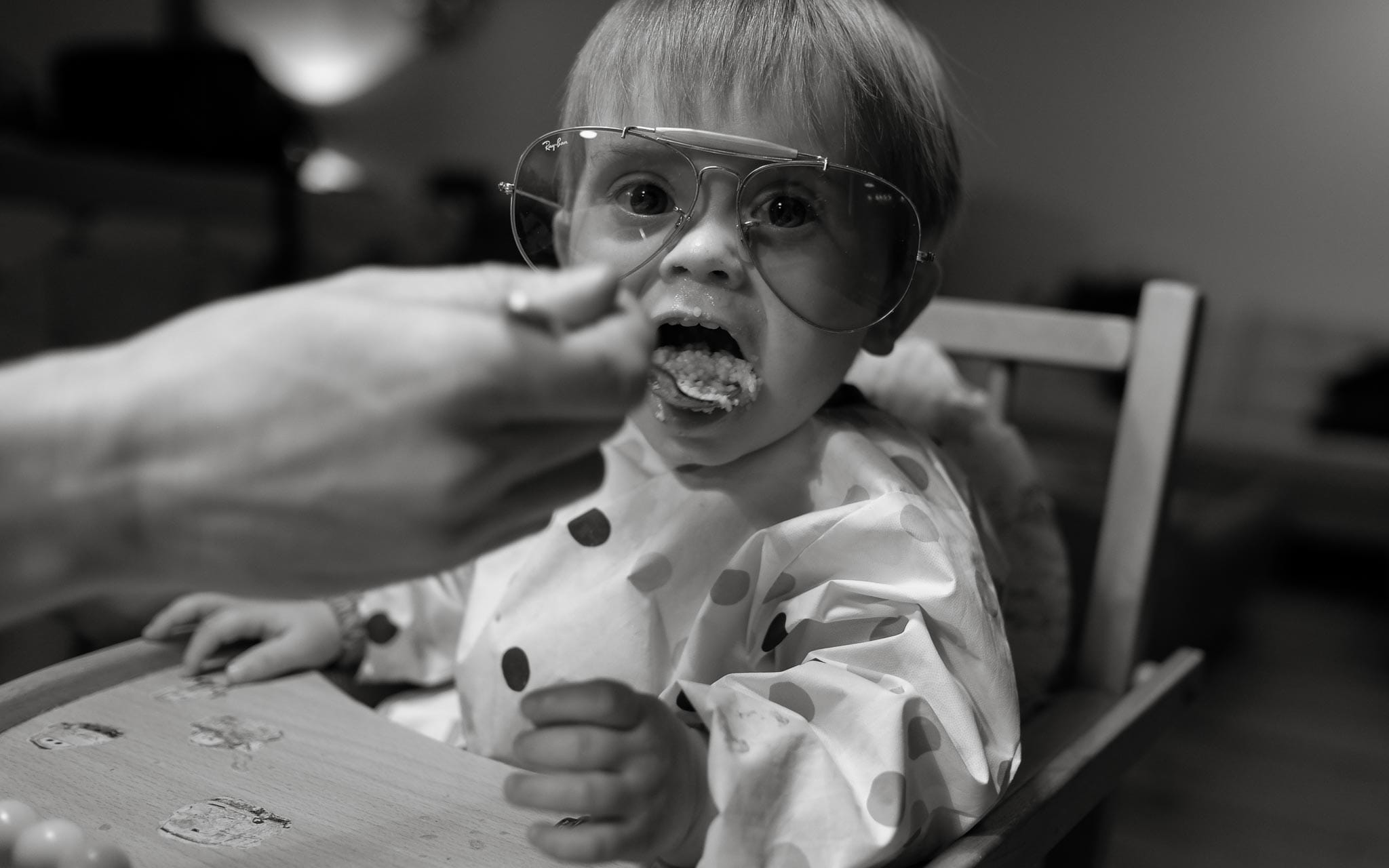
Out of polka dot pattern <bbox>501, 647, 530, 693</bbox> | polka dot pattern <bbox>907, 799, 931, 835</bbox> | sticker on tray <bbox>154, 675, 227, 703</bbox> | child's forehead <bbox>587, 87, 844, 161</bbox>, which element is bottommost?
sticker on tray <bbox>154, 675, 227, 703</bbox>

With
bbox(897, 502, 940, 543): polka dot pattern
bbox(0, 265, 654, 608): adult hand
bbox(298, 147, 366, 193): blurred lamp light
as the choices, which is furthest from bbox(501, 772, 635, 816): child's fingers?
bbox(298, 147, 366, 193): blurred lamp light

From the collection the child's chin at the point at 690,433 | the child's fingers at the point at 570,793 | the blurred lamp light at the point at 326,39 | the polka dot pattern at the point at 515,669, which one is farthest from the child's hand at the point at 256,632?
the blurred lamp light at the point at 326,39

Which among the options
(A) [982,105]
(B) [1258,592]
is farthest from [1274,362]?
(A) [982,105]

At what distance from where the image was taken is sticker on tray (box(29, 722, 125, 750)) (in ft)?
1.86

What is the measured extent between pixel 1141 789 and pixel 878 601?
1.12m

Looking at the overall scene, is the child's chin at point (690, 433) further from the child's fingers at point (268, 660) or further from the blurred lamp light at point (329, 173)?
the blurred lamp light at point (329, 173)

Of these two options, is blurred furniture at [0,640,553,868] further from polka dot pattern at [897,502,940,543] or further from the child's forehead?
the child's forehead

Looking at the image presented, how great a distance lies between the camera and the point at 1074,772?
1.97 ft

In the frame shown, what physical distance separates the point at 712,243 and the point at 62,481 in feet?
1.15

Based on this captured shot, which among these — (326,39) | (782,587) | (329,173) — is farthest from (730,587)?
(326,39)

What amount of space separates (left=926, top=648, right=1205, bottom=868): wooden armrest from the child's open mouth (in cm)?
24

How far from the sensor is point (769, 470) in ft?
2.14

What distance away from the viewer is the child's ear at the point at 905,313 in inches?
27.5

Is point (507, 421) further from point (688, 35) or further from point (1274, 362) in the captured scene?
point (1274, 362)
